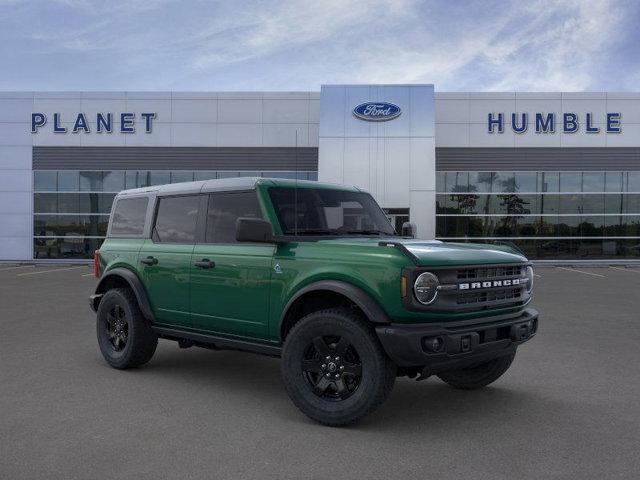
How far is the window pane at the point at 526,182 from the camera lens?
2792cm

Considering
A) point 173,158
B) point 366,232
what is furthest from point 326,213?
point 173,158

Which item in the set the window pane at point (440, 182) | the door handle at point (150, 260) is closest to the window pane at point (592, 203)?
the window pane at point (440, 182)

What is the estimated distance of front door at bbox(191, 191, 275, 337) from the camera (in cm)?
515

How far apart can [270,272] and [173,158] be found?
24.7 metres

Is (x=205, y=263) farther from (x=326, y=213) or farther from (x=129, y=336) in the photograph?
(x=129, y=336)

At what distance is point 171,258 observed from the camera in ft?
19.6

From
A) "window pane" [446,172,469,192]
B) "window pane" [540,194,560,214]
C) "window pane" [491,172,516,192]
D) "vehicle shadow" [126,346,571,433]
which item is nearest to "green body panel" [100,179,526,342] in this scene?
"vehicle shadow" [126,346,571,433]

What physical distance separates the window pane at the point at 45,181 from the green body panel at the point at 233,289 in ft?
85.8

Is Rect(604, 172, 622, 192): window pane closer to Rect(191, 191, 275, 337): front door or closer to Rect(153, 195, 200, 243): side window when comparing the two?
Rect(153, 195, 200, 243): side window

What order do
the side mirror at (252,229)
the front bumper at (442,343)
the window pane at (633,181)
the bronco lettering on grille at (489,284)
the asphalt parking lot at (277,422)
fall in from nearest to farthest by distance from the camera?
the asphalt parking lot at (277,422), the front bumper at (442,343), the bronco lettering on grille at (489,284), the side mirror at (252,229), the window pane at (633,181)

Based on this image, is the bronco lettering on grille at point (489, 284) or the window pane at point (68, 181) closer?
the bronco lettering on grille at point (489, 284)

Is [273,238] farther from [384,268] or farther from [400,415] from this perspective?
[400,415]

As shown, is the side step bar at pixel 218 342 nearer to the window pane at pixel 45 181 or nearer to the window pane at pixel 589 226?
the window pane at pixel 45 181

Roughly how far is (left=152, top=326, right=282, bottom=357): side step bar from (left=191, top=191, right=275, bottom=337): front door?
0.26ft
